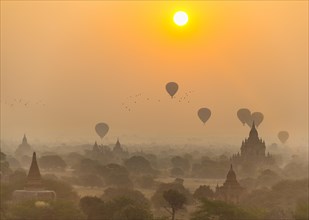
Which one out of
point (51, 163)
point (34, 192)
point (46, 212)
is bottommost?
point (46, 212)

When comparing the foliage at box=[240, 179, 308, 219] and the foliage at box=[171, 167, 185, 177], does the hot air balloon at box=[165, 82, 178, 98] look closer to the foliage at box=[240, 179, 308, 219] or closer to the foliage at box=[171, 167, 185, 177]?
the foliage at box=[171, 167, 185, 177]

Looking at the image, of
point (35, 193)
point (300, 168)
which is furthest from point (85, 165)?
point (35, 193)

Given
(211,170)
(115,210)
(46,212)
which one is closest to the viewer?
(46,212)


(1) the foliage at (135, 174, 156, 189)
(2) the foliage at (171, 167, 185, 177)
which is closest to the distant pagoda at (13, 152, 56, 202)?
(1) the foliage at (135, 174, 156, 189)

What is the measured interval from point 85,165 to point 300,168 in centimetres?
5337

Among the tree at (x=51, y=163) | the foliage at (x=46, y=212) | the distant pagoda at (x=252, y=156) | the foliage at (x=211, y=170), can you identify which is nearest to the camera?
the foliage at (x=46, y=212)

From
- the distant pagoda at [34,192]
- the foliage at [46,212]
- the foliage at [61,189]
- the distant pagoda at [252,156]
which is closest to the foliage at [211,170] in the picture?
the distant pagoda at [252,156]

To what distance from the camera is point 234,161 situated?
170 metres

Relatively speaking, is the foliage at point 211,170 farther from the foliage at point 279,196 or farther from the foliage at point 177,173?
the foliage at point 279,196

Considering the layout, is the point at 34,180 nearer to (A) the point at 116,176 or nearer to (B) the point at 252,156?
(A) the point at 116,176

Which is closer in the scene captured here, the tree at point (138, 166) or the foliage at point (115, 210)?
the foliage at point (115, 210)

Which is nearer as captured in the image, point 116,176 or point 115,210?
point 115,210

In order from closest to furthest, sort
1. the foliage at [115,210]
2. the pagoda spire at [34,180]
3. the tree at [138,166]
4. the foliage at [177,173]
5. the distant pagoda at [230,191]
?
the foliage at [115,210] < the pagoda spire at [34,180] < the distant pagoda at [230,191] < the tree at [138,166] < the foliage at [177,173]

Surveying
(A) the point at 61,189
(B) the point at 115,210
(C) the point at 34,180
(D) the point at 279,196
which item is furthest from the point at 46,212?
(D) the point at 279,196
